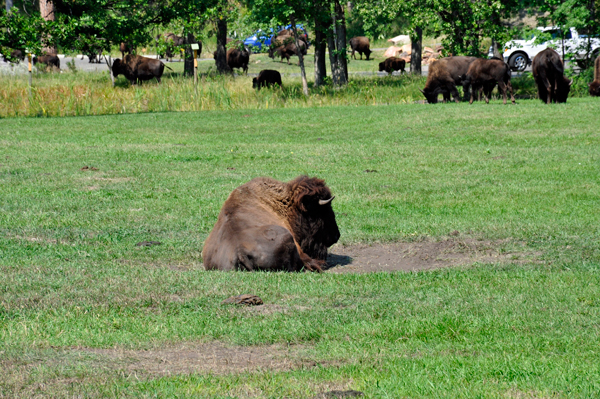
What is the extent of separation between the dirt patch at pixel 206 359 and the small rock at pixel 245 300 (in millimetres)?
1004

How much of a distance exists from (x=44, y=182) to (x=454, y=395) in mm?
11871

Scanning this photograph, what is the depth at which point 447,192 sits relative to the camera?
14.0 metres

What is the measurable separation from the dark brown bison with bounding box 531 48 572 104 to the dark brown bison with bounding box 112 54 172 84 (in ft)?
65.8

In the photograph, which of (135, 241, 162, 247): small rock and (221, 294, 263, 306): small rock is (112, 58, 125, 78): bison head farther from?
(221, 294, 263, 306): small rock

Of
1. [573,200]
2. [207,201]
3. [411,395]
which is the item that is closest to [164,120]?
[207,201]

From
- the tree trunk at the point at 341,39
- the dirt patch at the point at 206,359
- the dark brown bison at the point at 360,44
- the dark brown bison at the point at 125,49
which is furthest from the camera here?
the dark brown bison at the point at 360,44

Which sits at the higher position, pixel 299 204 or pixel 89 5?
pixel 89 5

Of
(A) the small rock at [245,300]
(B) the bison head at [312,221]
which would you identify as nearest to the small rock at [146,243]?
(B) the bison head at [312,221]

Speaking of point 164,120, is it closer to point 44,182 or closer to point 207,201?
point 44,182

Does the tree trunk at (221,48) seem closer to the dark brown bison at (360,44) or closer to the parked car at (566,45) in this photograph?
the parked car at (566,45)

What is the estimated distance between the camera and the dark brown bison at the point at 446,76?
3067 cm

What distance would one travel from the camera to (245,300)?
6.92 metres

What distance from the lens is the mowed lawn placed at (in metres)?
5.12

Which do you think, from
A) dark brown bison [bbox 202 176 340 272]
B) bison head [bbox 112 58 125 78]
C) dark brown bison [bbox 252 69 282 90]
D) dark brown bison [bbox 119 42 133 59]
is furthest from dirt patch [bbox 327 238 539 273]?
dark brown bison [bbox 119 42 133 59]
